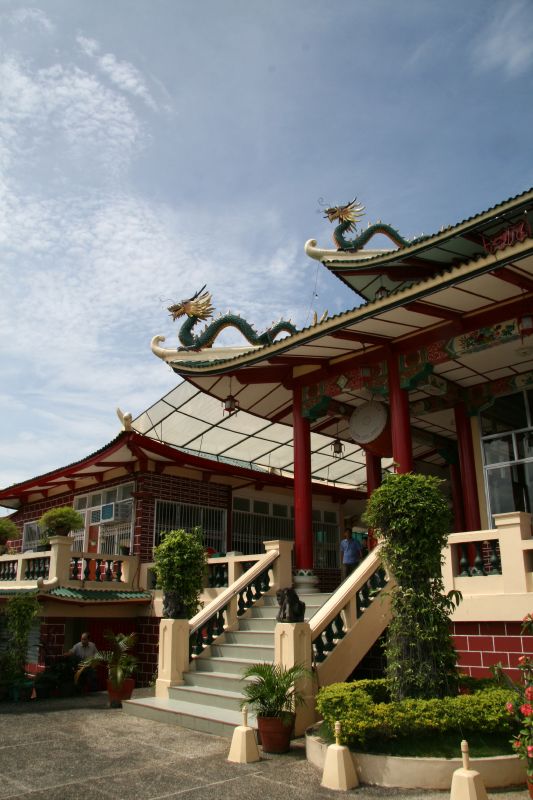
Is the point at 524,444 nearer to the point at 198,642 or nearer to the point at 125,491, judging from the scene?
the point at 198,642

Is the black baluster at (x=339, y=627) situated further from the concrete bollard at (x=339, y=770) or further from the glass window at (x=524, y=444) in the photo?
the glass window at (x=524, y=444)

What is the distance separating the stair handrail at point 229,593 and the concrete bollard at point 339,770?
185 inches

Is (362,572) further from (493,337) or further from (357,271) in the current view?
(357,271)

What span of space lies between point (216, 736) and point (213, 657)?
2.34m

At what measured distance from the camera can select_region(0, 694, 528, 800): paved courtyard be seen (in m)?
5.63

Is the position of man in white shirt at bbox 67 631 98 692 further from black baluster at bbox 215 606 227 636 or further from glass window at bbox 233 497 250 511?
glass window at bbox 233 497 250 511

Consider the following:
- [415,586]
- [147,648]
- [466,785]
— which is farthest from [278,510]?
[466,785]

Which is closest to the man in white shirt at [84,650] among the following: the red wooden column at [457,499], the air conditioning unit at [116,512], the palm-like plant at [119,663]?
the palm-like plant at [119,663]

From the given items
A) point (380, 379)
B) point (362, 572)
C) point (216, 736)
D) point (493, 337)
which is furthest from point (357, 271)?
point (216, 736)

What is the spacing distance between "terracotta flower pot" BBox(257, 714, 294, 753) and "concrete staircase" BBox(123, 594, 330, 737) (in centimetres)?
72

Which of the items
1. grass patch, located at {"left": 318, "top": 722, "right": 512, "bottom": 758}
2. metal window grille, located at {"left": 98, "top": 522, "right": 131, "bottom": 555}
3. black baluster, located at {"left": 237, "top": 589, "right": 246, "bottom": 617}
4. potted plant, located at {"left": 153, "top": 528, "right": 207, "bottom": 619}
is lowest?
grass patch, located at {"left": 318, "top": 722, "right": 512, "bottom": 758}

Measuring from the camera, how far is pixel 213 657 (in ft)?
33.1

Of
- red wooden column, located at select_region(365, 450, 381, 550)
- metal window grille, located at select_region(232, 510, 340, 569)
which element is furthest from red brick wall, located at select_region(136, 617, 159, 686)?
red wooden column, located at select_region(365, 450, 381, 550)

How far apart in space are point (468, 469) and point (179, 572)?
20.0 feet
